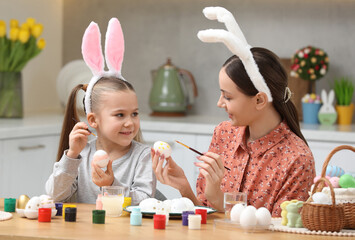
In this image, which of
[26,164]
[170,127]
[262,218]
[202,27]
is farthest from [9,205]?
[202,27]

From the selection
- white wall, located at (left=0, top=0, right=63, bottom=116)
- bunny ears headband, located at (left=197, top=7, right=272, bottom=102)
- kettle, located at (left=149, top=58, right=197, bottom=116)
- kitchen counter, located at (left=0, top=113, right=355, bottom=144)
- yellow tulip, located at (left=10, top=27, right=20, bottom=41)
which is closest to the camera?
bunny ears headband, located at (left=197, top=7, right=272, bottom=102)

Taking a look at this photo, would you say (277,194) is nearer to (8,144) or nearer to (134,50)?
(8,144)

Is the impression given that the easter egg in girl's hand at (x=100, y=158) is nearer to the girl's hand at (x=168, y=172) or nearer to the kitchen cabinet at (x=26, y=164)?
the girl's hand at (x=168, y=172)

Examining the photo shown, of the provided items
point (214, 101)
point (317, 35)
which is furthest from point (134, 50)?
point (317, 35)

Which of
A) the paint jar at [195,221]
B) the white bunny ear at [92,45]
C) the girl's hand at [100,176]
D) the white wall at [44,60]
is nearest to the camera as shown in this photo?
the paint jar at [195,221]

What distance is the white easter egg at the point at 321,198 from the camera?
5.45ft

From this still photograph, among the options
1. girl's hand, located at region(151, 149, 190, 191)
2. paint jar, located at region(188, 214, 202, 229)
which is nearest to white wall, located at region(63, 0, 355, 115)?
girl's hand, located at region(151, 149, 190, 191)

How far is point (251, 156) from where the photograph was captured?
2229 millimetres

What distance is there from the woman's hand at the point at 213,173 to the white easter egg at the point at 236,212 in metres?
0.19

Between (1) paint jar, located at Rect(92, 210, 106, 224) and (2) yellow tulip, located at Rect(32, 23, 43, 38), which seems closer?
(1) paint jar, located at Rect(92, 210, 106, 224)

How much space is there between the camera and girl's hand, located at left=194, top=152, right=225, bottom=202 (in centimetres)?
192

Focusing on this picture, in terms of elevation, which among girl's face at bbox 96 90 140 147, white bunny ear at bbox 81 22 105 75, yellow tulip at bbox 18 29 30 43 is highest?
yellow tulip at bbox 18 29 30 43

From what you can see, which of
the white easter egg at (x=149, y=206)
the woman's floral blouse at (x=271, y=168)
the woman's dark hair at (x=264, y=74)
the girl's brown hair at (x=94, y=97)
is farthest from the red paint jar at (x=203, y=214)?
the girl's brown hair at (x=94, y=97)

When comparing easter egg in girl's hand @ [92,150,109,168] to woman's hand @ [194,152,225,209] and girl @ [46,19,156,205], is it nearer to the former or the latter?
girl @ [46,19,156,205]
